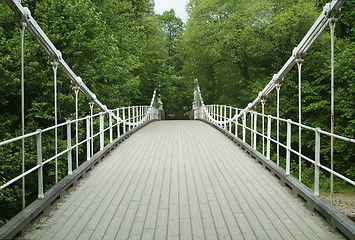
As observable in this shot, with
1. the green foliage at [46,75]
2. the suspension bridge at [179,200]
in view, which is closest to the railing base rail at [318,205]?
the suspension bridge at [179,200]

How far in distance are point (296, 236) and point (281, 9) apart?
72.1ft

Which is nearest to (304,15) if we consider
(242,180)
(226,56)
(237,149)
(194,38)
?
(226,56)

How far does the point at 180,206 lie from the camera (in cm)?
498

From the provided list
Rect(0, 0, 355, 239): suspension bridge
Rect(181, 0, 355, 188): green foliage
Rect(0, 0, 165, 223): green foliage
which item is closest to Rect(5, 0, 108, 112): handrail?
Rect(0, 0, 355, 239): suspension bridge

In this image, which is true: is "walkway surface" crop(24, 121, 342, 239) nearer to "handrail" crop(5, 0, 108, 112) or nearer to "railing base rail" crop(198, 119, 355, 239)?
"railing base rail" crop(198, 119, 355, 239)

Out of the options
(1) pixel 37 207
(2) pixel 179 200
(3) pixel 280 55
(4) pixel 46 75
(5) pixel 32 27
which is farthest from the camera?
(3) pixel 280 55

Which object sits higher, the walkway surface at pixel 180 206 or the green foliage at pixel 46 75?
the green foliage at pixel 46 75

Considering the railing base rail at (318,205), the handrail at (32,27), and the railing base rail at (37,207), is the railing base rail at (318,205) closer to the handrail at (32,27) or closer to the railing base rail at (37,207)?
the railing base rail at (37,207)

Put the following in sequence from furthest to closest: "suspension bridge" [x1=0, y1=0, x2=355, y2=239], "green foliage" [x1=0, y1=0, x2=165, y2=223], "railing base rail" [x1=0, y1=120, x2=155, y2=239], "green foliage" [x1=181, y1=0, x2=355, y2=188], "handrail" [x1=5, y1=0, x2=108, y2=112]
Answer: "green foliage" [x1=181, y1=0, x2=355, y2=188], "green foliage" [x1=0, y1=0, x2=165, y2=223], "handrail" [x1=5, y1=0, x2=108, y2=112], "suspension bridge" [x1=0, y1=0, x2=355, y2=239], "railing base rail" [x1=0, y1=120, x2=155, y2=239]

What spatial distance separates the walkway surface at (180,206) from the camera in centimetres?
407

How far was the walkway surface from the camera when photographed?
160 inches

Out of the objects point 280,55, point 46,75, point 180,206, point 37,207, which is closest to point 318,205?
point 180,206

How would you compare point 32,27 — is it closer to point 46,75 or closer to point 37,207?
point 37,207

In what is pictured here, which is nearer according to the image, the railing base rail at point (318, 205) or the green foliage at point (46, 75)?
the railing base rail at point (318, 205)
